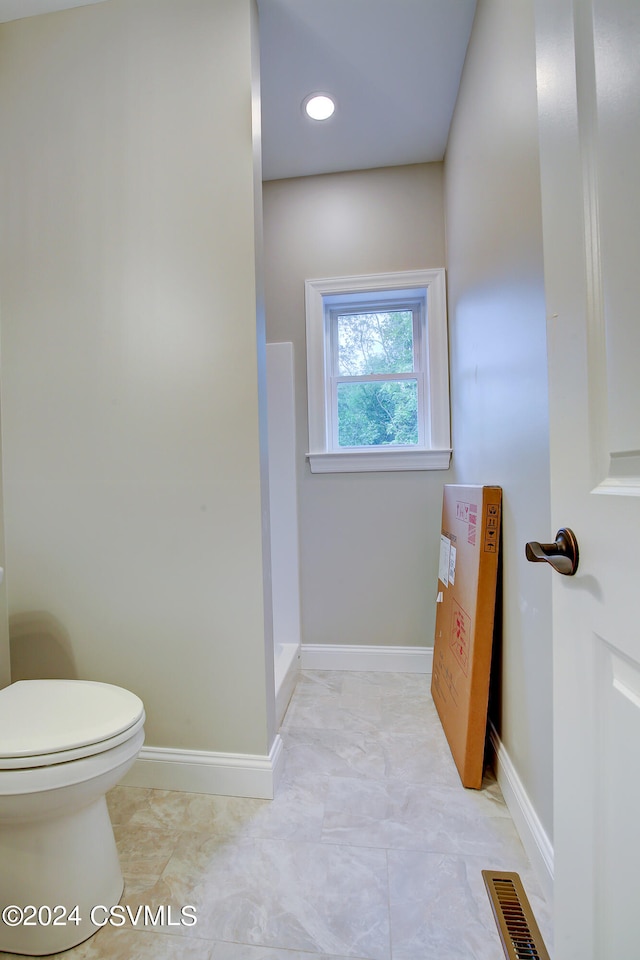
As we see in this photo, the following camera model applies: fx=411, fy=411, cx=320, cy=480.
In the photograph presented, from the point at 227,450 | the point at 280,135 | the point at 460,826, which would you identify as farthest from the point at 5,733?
the point at 280,135

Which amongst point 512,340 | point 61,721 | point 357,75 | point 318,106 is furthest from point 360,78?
point 61,721

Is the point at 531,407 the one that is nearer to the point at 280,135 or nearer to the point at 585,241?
the point at 585,241

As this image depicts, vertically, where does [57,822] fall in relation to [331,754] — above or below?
above

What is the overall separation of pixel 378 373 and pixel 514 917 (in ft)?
6.85

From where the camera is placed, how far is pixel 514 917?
940 millimetres

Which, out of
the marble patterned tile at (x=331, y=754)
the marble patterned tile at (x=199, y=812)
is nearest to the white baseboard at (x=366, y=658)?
the marble patterned tile at (x=331, y=754)

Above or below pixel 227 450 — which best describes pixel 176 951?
below

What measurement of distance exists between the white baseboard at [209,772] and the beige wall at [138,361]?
44 mm

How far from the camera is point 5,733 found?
929 millimetres

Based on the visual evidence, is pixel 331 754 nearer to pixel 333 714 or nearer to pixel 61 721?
pixel 333 714

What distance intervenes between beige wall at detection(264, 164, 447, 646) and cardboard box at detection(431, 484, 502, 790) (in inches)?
Result: 16.3

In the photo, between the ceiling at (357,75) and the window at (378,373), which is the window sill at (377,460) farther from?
the ceiling at (357,75)

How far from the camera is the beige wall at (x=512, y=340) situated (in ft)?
3.25

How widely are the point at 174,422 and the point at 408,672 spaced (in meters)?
1.71
